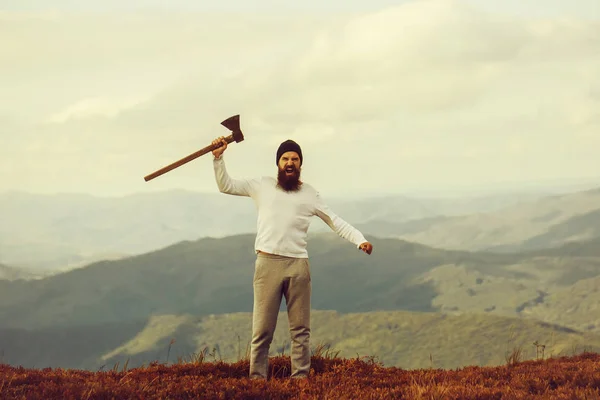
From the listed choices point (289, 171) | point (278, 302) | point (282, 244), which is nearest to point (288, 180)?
point (289, 171)

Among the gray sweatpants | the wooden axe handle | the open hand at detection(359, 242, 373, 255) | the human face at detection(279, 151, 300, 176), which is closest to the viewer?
the open hand at detection(359, 242, 373, 255)

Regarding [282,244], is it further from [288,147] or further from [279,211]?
[288,147]

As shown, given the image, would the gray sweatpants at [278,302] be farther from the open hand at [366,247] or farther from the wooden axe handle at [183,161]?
the wooden axe handle at [183,161]

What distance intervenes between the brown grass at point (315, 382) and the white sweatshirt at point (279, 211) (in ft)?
6.15

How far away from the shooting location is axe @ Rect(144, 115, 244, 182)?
9539 millimetres

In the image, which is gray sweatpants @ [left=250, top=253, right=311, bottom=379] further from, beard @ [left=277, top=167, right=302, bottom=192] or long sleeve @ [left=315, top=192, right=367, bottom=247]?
beard @ [left=277, top=167, right=302, bottom=192]

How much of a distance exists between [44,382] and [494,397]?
572 cm

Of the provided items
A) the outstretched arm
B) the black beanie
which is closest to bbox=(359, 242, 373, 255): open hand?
the outstretched arm

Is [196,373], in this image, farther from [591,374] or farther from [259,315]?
[591,374]

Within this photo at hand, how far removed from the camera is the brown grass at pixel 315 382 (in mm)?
8547

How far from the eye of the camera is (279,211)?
31.6 ft

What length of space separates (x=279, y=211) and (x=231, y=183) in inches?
31.1

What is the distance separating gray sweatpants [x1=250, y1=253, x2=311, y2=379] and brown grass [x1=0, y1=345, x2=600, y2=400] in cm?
31

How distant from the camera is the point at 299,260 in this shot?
9703mm
